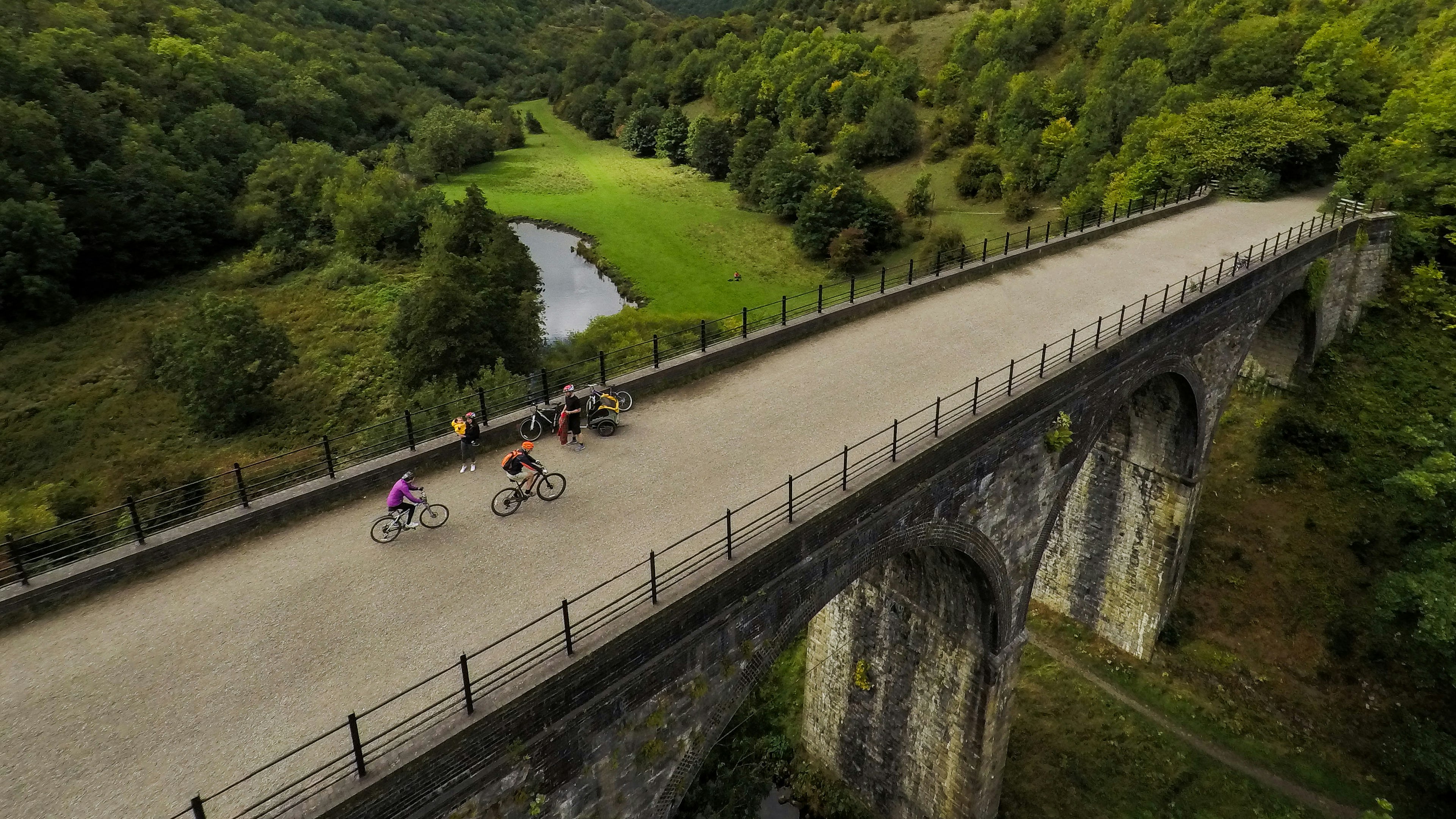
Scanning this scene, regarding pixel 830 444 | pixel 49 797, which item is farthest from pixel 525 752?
pixel 830 444

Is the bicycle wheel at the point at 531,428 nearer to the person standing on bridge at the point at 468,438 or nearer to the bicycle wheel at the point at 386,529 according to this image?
the person standing on bridge at the point at 468,438

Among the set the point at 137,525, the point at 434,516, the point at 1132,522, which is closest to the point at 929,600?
the point at 1132,522

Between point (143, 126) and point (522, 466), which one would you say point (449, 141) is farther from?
point (522, 466)

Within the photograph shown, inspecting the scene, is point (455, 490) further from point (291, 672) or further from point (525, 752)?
point (525, 752)

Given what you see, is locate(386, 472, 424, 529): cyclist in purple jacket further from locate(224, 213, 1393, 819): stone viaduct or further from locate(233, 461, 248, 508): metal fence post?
locate(224, 213, 1393, 819): stone viaduct

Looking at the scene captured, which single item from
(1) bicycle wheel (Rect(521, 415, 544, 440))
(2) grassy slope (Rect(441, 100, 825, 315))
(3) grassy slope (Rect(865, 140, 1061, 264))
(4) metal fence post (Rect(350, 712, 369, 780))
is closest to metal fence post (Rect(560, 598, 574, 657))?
(4) metal fence post (Rect(350, 712, 369, 780))

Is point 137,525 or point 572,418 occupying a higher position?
point 572,418
